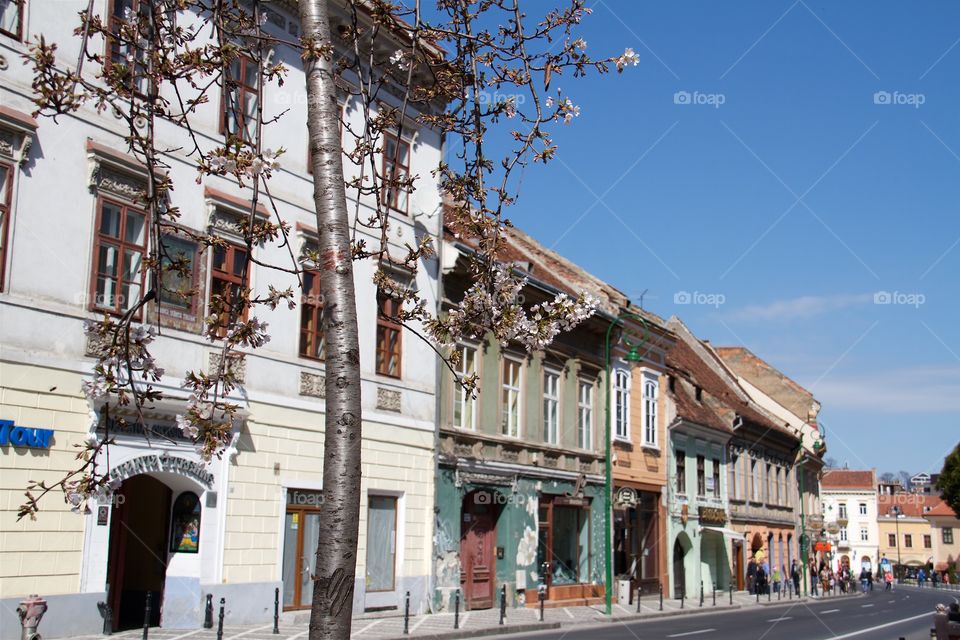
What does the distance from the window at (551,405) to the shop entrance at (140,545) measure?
1313 centimetres

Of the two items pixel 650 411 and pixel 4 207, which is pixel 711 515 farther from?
pixel 4 207

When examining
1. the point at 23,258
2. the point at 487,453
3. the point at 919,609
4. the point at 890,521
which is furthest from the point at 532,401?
the point at 890,521

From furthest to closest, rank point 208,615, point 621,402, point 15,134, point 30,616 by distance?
1. point 621,402
2. point 208,615
3. point 15,134
4. point 30,616

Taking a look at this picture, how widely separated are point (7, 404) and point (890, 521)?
384 feet

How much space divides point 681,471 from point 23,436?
90.9 feet

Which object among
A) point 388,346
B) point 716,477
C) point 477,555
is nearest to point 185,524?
point 388,346

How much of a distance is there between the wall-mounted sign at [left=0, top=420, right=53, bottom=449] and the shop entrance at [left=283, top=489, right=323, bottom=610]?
571cm

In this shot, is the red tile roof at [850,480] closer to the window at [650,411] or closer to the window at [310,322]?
the window at [650,411]

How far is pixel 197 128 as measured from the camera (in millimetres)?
17641

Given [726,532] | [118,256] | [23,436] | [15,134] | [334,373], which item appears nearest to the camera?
[334,373]

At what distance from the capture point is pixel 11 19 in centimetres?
1460

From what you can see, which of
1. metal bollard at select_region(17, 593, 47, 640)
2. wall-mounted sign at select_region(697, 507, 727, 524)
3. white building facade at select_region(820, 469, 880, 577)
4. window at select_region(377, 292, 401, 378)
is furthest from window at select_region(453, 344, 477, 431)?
white building facade at select_region(820, 469, 880, 577)

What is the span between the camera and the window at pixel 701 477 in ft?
130

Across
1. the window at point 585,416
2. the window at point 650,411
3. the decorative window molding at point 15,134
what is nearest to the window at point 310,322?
the decorative window molding at point 15,134
